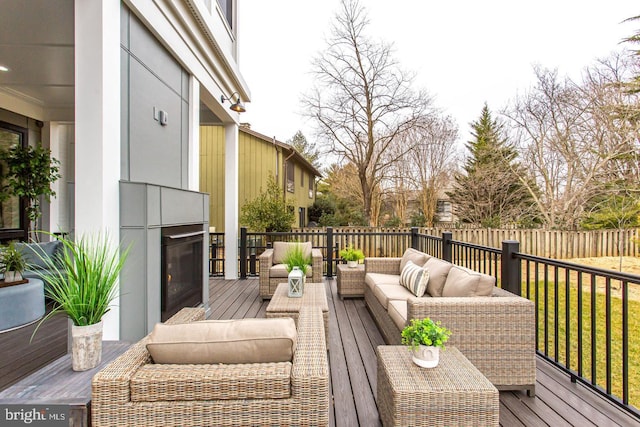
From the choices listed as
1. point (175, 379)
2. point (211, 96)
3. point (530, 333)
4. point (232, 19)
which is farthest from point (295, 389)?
A: point (232, 19)

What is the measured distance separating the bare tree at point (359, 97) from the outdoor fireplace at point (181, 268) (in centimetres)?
803

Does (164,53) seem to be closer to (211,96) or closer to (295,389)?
→ (211,96)

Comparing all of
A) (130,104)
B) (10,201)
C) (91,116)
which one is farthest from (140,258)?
(10,201)

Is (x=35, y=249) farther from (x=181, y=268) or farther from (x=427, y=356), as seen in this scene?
(x=427, y=356)

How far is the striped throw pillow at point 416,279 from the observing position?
3139mm

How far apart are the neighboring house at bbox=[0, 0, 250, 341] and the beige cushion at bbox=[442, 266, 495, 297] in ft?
8.46

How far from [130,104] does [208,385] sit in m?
2.45

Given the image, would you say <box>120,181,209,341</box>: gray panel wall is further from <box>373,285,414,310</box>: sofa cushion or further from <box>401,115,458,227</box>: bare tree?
<box>401,115,458,227</box>: bare tree

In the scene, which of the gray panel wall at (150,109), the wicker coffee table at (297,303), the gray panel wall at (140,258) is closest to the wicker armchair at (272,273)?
the wicker coffee table at (297,303)

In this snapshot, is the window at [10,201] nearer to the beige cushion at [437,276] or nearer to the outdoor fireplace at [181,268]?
the outdoor fireplace at [181,268]

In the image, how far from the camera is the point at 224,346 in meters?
1.30

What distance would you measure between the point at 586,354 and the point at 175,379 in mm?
4777

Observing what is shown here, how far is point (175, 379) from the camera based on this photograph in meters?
1.19

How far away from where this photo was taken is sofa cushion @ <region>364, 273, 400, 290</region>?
148 inches
